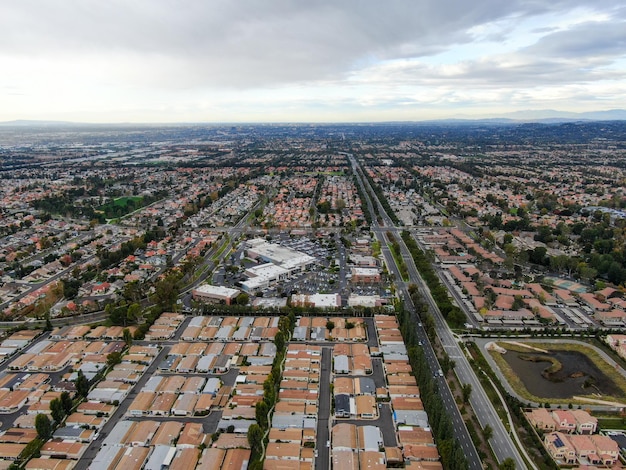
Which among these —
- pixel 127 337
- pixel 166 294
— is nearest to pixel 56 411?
pixel 127 337

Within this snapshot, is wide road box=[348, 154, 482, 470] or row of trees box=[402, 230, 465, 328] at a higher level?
row of trees box=[402, 230, 465, 328]

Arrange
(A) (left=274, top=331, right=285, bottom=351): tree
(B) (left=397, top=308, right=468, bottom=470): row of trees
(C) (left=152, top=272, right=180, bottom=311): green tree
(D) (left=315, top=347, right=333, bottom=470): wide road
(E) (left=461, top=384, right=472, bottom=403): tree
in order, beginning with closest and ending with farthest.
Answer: (B) (left=397, top=308, right=468, bottom=470): row of trees
(D) (left=315, top=347, right=333, bottom=470): wide road
(E) (left=461, top=384, right=472, bottom=403): tree
(A) (left=274, top=331, right=285, bottom=351): tree
(C) (left=152, top=272, right=180, bottom=311): green tree

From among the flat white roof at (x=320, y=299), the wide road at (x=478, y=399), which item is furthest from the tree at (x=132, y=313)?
the wide road at (x=478, y=399)

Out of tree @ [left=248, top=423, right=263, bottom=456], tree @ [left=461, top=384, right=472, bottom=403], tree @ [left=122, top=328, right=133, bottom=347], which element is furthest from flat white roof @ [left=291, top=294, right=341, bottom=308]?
tree @ [left=248, top=423, right=263, bottom=456]

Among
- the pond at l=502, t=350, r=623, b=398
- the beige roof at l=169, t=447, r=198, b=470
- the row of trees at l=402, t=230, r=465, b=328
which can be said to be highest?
the row of trees at l=402, t=230, r=465, b=328

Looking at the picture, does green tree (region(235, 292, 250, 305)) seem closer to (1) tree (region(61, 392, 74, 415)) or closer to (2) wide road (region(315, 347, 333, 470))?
(2) wide road (region(315, 347, 333, 470))
